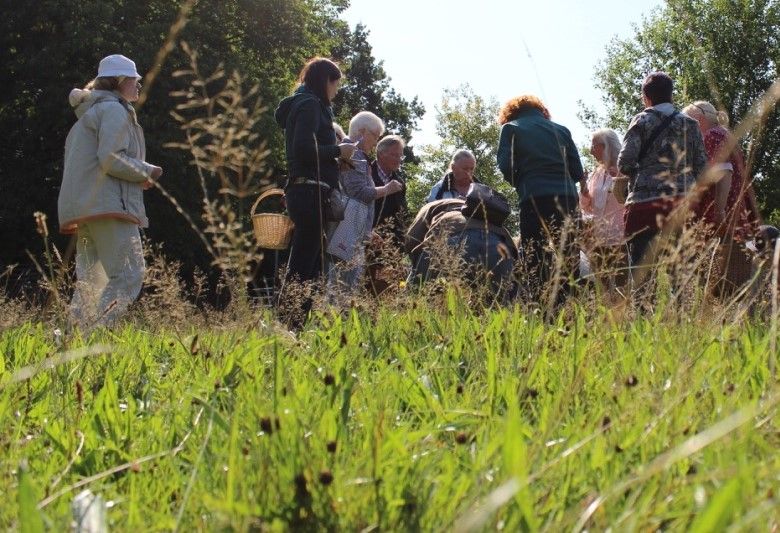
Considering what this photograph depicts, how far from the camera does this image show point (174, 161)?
915 inches

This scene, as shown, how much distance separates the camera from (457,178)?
8016 millimetres

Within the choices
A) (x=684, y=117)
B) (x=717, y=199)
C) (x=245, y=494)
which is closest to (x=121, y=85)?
(x=684, y=117)

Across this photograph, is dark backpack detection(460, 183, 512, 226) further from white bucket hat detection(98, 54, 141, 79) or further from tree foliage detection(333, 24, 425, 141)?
tree foliage detection(333, 24, 425, 141)

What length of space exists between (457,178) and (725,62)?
18.7m

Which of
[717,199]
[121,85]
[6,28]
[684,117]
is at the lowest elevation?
[717,199]

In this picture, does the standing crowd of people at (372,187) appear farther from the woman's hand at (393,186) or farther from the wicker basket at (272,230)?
the wicker basket at (272,230)

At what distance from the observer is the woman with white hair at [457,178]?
7984 millimetres

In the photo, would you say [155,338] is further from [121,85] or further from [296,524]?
[296,524]

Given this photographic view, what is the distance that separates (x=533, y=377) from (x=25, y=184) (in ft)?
72.4

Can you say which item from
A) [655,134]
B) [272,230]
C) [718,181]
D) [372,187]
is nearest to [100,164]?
[272,230]

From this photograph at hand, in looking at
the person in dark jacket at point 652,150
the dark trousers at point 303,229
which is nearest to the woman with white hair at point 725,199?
the person in dark jacket at point 652,150

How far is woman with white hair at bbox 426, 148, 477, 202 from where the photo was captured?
26.2ft

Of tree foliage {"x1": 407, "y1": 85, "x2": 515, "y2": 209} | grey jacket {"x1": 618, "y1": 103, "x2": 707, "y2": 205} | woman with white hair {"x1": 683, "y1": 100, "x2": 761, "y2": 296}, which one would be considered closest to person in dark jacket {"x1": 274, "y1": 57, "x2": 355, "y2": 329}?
grey jacket {"x1": 618, "y1": 103, "x2": 707, "y2": 205}

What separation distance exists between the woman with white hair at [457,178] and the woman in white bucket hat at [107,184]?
2.79 meters
